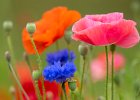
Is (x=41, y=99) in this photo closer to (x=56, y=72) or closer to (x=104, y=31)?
(x=56, y=72)

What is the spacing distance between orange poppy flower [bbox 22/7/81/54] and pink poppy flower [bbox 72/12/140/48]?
149mm

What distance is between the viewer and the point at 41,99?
1.10 m

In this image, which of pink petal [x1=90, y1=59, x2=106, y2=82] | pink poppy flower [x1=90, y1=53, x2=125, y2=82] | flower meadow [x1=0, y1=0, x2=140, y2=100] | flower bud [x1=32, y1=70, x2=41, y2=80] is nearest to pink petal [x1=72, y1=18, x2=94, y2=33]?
flower meadow [x1=0, y1=0, x2=140, y2=100]

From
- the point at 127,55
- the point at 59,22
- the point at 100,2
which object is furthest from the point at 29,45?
the point at 100,2

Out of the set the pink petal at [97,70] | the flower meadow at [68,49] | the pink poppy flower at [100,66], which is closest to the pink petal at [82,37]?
the flower meadow at [68,49]

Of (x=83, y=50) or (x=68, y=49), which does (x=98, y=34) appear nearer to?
(x=83, y=50)

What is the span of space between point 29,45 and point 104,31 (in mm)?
224

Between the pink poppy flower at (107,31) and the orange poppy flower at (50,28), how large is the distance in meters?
0.15

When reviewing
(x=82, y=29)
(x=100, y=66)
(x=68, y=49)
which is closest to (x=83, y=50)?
(x=82, y=29)

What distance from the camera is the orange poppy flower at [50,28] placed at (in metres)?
1.25

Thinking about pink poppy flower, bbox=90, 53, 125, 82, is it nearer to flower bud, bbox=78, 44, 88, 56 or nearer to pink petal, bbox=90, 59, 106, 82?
pink petal, bbox=90, 59, 106, 82

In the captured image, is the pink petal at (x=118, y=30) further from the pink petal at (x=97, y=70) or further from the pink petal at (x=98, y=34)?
the pink petal at (x=97, y=70)

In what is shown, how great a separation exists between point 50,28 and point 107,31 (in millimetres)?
226

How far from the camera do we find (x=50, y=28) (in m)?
1.30
